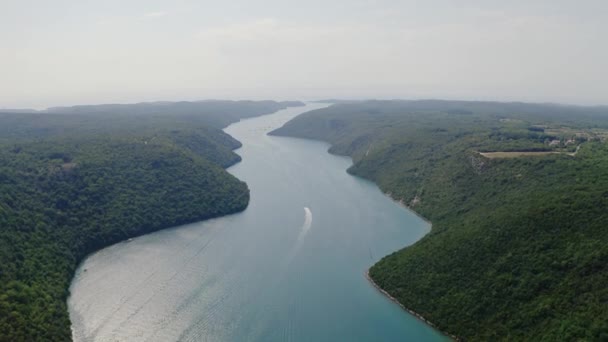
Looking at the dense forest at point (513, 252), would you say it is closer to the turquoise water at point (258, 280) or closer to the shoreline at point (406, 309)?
the shoreline at point (406, 309)

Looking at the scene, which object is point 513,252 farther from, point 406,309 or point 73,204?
point 73,204

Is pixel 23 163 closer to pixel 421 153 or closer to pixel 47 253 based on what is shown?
pixel 47 253

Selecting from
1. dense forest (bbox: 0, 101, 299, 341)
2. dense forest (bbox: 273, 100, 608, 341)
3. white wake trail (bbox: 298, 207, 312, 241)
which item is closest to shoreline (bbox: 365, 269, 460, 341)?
dense forest (bbox: 273, 100, 608, 341)

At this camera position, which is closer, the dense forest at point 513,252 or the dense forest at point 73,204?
the dense forest at point 513,252

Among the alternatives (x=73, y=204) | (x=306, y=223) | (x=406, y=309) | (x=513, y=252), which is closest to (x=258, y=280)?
(x=406, y=309)

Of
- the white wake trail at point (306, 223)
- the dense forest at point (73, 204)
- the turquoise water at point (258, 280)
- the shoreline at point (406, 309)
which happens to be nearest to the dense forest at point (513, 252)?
the shoreline at point (406, 309)

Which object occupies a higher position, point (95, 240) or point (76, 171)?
point (76, 171)

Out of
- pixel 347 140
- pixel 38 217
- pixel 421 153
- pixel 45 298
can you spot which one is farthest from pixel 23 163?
pixel 347 140
